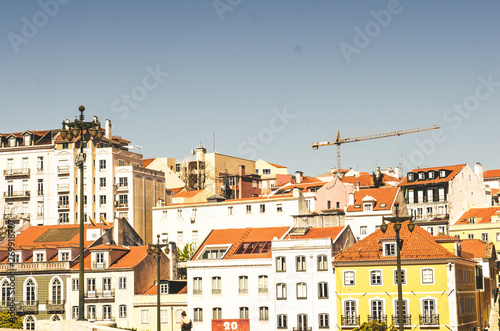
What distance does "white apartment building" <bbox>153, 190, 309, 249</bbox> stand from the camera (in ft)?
307

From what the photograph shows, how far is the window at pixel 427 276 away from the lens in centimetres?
6906

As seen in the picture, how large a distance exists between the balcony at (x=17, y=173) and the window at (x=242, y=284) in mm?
44133

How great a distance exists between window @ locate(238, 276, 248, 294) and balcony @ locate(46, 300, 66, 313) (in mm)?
18137

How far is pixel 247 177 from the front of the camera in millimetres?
125250

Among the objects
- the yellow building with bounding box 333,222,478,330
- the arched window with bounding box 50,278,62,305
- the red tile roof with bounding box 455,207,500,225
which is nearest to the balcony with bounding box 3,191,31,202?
the arched window with bounding box 50,278,62,305

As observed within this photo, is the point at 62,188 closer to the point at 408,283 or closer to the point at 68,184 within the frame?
the point at 68,184

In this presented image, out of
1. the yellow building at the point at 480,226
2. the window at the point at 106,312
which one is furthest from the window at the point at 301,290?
the yellow building at the point at 480,226

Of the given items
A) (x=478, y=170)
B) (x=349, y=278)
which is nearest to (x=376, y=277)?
(x=349, y=278)

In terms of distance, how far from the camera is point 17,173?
4269 inches

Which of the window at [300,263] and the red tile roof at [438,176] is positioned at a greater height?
the red tile roof at [438,176]

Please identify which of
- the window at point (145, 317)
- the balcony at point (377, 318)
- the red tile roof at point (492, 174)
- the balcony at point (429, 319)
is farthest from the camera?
the red tile roof at point (492, 174)

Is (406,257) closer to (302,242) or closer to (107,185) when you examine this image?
(302,242)

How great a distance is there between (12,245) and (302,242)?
32.4m

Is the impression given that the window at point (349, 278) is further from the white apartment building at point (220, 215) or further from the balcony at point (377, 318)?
the white apartment building at point (220, 215)
